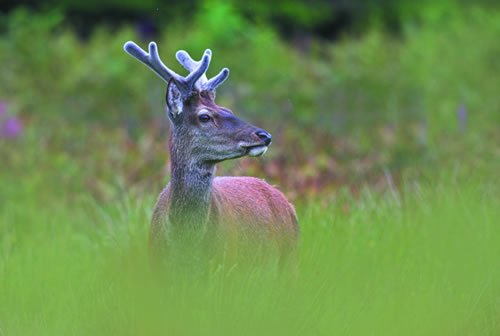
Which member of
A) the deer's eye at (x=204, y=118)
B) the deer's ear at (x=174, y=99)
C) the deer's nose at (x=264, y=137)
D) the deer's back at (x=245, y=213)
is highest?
the deer's ear at (x=174, y=99)

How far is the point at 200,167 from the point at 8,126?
20.2 ft

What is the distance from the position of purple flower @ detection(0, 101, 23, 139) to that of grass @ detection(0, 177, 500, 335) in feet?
16.2

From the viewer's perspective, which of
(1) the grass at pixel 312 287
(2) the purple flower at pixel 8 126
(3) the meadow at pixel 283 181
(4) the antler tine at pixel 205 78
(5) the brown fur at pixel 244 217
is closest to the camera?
(1) the grass at pixel 312 287

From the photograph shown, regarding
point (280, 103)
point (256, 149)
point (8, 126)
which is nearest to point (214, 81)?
point (256, 149)

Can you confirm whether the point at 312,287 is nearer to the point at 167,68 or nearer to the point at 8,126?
the point at 167,68

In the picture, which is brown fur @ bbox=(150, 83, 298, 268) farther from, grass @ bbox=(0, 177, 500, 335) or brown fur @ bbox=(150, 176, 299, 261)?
grass @ bbox=(0, 177, 500, 335)

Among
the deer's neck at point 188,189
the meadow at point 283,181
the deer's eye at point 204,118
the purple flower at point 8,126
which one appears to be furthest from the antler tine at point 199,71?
the purple flower at point 8,126

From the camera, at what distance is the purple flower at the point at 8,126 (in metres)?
10.6

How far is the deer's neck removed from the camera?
193 inches

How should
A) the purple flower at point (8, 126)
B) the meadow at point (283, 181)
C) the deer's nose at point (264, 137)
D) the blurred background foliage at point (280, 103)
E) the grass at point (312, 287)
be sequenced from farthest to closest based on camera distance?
the purple flower at point (8, 126)
the blurred background foliage at point (280, 103)
the deer's nose at point (264, 137)
the meadow at point (283, 181)
the grass at point (312, 287)

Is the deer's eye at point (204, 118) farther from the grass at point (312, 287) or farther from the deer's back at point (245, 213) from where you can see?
the grass at point (312, 287)

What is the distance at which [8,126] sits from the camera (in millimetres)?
10703

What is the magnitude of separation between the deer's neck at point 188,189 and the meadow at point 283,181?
0.89ft

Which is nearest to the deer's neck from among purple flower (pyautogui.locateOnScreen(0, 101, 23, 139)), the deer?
the deer
